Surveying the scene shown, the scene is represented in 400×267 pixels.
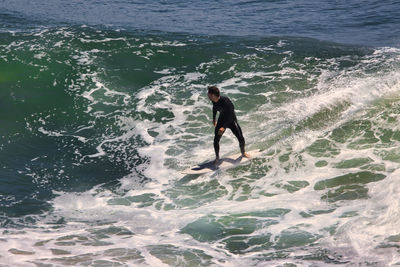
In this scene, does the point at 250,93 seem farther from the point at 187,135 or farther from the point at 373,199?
the point at 373,199

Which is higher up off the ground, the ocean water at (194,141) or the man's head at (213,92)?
the man's head at (213,92)

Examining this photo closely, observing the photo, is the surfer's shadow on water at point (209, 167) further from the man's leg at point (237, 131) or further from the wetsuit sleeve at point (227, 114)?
the wetsuit sleeve at point (227, 114)

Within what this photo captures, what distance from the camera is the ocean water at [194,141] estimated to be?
9.16 m

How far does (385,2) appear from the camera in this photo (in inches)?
1053

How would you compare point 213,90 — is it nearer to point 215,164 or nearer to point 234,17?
point 215,164

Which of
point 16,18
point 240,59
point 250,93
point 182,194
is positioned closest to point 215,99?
point 182,194

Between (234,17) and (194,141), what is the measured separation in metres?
13.0

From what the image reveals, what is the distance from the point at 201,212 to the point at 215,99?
222 centimetres

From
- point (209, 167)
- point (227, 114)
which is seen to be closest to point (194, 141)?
point (209, 167)

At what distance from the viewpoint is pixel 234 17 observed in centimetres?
2541

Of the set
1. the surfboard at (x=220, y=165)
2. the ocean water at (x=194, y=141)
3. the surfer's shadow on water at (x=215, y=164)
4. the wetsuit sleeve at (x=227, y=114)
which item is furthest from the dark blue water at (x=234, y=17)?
the wetsuit sleeve at (x=227, y=114)

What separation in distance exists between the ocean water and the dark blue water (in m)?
0.18

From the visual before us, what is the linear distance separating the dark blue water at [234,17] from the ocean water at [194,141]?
18cm

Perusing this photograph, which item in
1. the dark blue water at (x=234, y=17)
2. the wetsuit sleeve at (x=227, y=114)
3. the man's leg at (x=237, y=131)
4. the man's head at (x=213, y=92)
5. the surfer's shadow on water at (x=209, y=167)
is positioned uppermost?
the dark blue water at (x=234, y=17)
